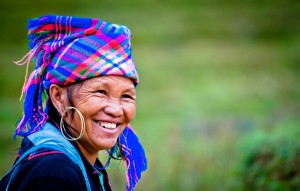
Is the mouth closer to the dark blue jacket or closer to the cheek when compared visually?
the cheek

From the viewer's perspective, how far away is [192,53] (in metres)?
20.4

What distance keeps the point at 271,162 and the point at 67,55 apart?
3.03m

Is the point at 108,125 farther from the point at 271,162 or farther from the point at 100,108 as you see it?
the point at 271,162

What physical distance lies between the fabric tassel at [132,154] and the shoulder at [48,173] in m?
0.84

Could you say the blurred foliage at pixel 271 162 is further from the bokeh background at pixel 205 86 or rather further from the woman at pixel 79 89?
the woman at pixel 79 89

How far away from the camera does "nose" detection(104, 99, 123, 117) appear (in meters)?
2.84

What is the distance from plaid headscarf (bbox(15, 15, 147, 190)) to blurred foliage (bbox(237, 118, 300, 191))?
2585 millimetres

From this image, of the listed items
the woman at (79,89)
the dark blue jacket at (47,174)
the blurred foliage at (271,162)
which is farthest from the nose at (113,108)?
the blurred foliage at (271,162)

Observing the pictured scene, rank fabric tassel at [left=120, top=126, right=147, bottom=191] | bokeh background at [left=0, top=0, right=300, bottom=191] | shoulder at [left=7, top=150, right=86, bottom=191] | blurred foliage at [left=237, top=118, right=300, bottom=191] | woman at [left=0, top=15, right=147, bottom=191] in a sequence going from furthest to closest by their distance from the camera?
bokeh background at [left=0, top=0, right=300, bottom=191] < blurred foliage at [left=237, top=118, right=300, bottom=191] < fabric tassel at [left=120, top=126, right=147, bottom=191] < woman at [left=0, top=15, right=147, bottom=191] < shoulder at [left=7, top=150, right=86, bottom=191]

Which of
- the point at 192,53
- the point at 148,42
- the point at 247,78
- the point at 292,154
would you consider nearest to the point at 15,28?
the point at 148,42

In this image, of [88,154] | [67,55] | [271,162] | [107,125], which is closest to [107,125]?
[107,125]

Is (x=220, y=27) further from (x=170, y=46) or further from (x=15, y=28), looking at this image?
(x=15, y=28)

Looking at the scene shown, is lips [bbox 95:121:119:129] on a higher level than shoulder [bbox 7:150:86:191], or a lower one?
higher

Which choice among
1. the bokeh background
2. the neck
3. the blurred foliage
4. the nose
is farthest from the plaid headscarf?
the bokeh background
